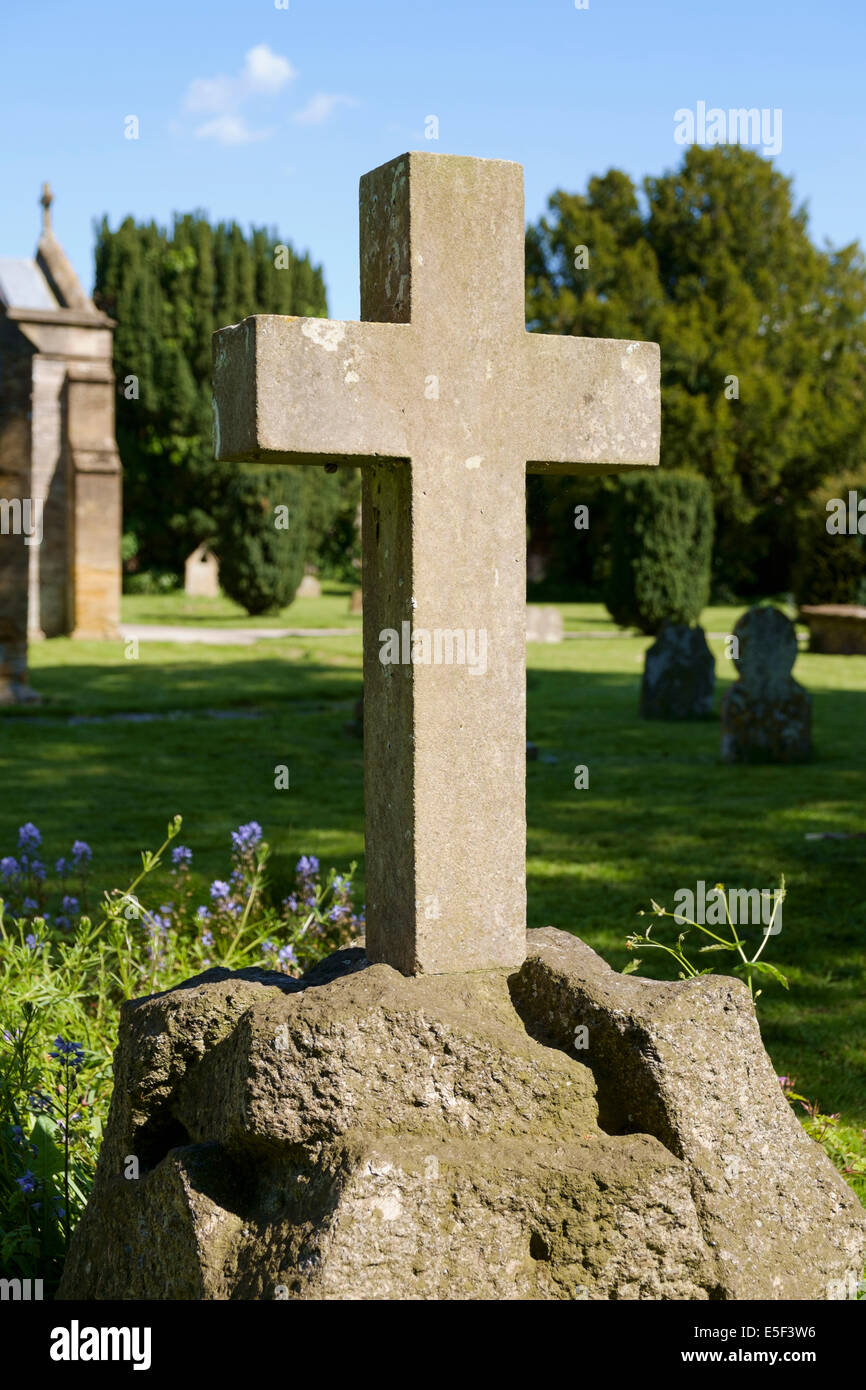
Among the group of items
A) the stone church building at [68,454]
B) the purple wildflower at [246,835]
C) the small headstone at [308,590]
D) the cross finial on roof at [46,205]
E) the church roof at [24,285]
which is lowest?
the purple wildflower at [246,835]

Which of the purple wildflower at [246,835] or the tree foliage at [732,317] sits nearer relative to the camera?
the purple wildflower at [246,835]

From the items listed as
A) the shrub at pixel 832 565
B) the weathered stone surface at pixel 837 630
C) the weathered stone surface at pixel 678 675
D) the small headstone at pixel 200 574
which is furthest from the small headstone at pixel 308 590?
the weathered stone surface at pixel 678 675

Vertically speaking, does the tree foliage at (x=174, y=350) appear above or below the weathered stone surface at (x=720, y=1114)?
above

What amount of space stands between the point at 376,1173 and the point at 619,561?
2324cm

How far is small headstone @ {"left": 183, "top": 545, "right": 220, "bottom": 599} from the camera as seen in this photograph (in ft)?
117

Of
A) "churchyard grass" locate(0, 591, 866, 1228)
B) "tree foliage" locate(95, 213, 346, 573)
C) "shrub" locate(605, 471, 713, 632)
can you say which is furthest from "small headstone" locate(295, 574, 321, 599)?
"churchyard grass" locate(0, 591, 866, 1228)

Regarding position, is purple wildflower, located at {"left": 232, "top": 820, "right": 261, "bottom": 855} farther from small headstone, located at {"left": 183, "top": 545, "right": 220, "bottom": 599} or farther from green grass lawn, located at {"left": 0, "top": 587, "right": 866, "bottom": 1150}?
small headstone, located at {"left": 183, "top": 545, "right": 220, "bottom": 599}

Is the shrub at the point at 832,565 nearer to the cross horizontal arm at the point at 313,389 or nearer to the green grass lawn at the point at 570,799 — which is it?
the green grass lawn at the point at 570,799

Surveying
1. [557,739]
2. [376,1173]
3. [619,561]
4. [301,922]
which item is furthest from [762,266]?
[376,1173]

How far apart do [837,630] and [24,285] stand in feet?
51.3

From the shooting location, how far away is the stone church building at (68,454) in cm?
2197

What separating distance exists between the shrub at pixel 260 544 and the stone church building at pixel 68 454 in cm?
463
